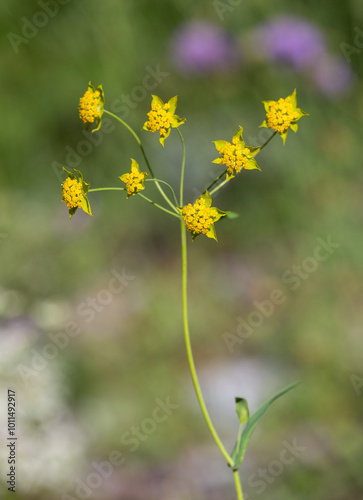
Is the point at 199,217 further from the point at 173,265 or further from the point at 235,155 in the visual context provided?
the point at 173,265

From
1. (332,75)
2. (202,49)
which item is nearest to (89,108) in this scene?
(332,75)

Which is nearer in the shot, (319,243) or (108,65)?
(319,243)

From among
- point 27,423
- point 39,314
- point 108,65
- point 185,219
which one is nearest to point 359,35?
point 108,65

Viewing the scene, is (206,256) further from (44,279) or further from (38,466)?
(38,466)


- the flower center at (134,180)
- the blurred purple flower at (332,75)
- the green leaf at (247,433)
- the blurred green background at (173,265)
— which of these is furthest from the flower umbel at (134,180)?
the blurred purple flower at (332,75)

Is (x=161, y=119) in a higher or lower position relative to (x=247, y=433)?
higher

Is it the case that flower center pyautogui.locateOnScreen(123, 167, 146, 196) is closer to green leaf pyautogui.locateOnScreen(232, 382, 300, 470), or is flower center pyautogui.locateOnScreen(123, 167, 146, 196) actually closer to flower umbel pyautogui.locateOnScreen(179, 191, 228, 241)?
flower umbel pyautogui.locateOnScreen(179, 191, 228, 241)

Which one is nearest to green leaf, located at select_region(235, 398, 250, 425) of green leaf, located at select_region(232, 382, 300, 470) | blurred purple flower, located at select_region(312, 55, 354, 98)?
green leaf, located at select_region(232, 382, 300, 470)
